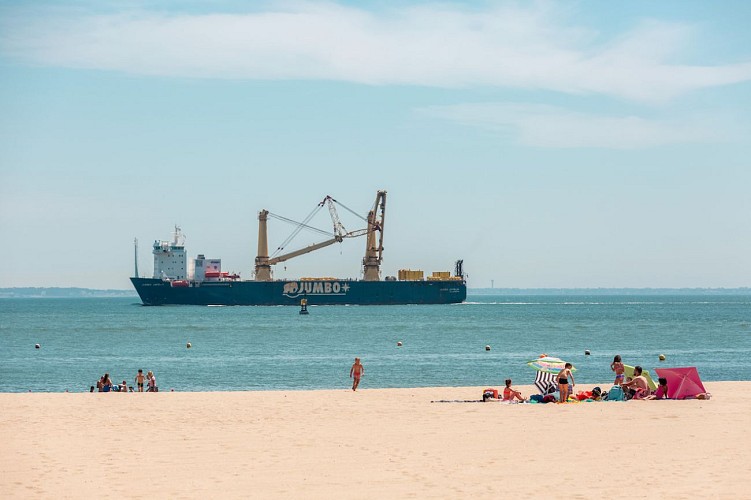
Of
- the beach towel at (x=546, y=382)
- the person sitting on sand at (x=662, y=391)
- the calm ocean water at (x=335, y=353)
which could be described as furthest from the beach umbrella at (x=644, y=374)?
the calm ocean water at (x=335, y=353)

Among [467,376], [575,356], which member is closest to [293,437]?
[467,376]

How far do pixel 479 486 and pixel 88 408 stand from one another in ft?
40.9

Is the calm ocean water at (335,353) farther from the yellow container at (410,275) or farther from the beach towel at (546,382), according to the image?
the yellow container at (410,275)

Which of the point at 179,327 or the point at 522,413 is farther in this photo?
the point at 179,327

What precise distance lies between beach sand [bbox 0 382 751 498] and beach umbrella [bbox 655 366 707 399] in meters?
0.69

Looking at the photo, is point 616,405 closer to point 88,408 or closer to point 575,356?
point 88,408

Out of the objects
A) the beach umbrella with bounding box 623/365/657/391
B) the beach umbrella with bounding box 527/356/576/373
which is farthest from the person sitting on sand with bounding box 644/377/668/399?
the beach umbrella with bounding box 527/356/576/373

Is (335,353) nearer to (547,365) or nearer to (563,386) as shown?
(547,365)

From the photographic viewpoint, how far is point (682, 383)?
23625 mm

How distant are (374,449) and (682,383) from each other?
400 inches

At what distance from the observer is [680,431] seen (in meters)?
18.2

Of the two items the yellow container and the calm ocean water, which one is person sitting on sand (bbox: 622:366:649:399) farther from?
the yellow container

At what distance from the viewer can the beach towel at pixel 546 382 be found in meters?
23.9

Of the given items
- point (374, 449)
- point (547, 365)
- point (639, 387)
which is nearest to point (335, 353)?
point (547, 365)
